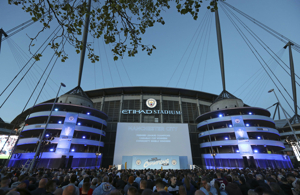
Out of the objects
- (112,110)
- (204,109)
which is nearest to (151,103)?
(112,110)

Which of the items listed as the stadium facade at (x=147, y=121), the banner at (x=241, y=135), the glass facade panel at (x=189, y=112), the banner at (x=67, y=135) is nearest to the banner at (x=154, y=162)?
the stadium facade at (x=147, y=121)

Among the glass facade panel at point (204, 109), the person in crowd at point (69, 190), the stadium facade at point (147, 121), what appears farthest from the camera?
the glass facade panel at point (204, 109)

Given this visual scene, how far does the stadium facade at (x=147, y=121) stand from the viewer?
29.1 metres

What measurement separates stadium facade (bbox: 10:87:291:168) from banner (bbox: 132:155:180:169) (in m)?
9.93

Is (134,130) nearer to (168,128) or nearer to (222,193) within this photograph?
(168,128)

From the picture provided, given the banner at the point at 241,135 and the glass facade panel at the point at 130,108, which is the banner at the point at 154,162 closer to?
the glass facade panel at the point at 130,108

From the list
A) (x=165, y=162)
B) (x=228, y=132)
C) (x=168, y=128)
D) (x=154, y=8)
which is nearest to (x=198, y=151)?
(x=228, y=132)

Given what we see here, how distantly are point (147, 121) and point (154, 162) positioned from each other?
1429cm

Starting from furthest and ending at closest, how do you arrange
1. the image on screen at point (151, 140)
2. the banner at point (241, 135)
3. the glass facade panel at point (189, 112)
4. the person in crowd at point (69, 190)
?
1. the glass facade panel at point (189, 112)
2. the image on screen at point (151, 140)
3. the banner at point (241, 135)
4. the person in crowd at point (69, 190)

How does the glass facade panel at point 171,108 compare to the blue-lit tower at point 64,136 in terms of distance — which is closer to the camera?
the blue-lit tower at point 64,136

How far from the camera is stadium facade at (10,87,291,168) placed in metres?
29.1

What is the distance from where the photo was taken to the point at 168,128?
33.2m

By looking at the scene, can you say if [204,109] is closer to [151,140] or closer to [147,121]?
[147,121]

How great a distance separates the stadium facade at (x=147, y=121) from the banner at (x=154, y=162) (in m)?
9.93
